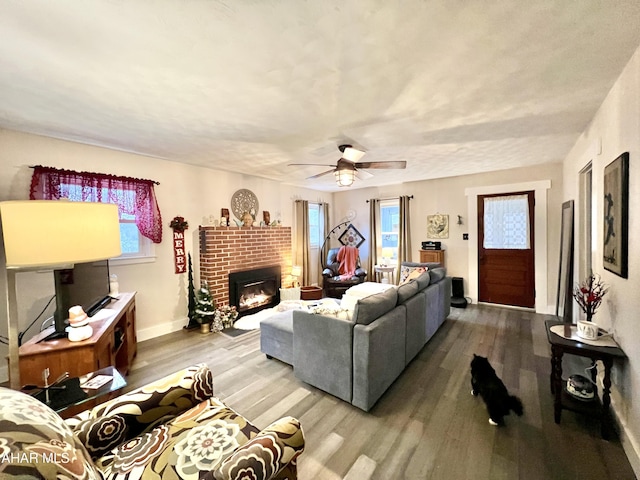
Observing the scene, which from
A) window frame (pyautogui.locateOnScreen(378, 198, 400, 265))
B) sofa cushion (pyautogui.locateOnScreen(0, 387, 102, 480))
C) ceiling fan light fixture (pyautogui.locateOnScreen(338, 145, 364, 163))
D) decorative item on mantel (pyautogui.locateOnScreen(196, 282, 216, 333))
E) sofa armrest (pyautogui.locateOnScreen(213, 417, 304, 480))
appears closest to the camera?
sofa cushion (pyautogui.locateOnScreen(0, 387, 102, 480))

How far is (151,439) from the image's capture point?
1204mm

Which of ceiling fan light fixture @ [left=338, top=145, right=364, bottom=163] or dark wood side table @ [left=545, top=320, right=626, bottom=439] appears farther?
ceiling fan light fixture @ [left=338, top=145, right=364, bottom=163]

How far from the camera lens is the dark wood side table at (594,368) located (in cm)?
164

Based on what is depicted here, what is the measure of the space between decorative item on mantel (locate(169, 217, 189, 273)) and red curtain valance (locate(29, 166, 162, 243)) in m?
0.21

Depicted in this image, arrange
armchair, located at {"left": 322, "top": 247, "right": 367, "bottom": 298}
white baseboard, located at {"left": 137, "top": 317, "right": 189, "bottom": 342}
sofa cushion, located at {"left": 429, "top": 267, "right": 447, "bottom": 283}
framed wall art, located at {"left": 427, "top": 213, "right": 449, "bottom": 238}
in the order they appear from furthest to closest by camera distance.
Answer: armchair, located at {"left": 322, "top": 247, "right": 367, "bottom": 298} < framed wall art, located at {"left": 427, "top": 213, "right": 449, "bottom": 238} < sofa cushion, located at {"left": 429, "top": 267, "right": 447, "bottom": 283} < white baseboard, located at {"left": 137, "top": 317, "right": 189, "bottom": 342}

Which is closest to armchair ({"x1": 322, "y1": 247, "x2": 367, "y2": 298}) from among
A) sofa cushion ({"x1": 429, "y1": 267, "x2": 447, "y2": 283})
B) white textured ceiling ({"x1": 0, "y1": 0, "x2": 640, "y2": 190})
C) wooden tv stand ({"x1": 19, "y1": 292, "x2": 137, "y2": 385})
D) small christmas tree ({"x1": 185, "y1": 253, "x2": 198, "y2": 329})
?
sofa cushion ({"x1": 429, "y1": 267, "x2": 447, "y2": 283})

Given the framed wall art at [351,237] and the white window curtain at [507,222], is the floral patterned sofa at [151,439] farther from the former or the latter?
the framed wall art at [351,237]

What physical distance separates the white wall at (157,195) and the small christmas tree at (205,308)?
305mm

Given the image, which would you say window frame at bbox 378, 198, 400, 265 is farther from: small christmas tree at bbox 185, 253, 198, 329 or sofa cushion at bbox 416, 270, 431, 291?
small christmas tree at bbox 185, 253, 198, 329

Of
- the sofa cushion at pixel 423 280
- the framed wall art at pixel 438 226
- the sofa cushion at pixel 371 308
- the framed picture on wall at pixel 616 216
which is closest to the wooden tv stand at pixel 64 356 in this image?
the sofa cushion at pixel 371 308

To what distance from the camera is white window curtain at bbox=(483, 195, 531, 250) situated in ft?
14.1

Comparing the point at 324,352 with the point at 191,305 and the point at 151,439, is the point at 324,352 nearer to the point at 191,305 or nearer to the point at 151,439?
the point at 151,439

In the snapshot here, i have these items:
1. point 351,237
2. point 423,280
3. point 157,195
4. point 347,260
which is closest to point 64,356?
point 157,195

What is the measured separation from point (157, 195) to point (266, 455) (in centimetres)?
354
